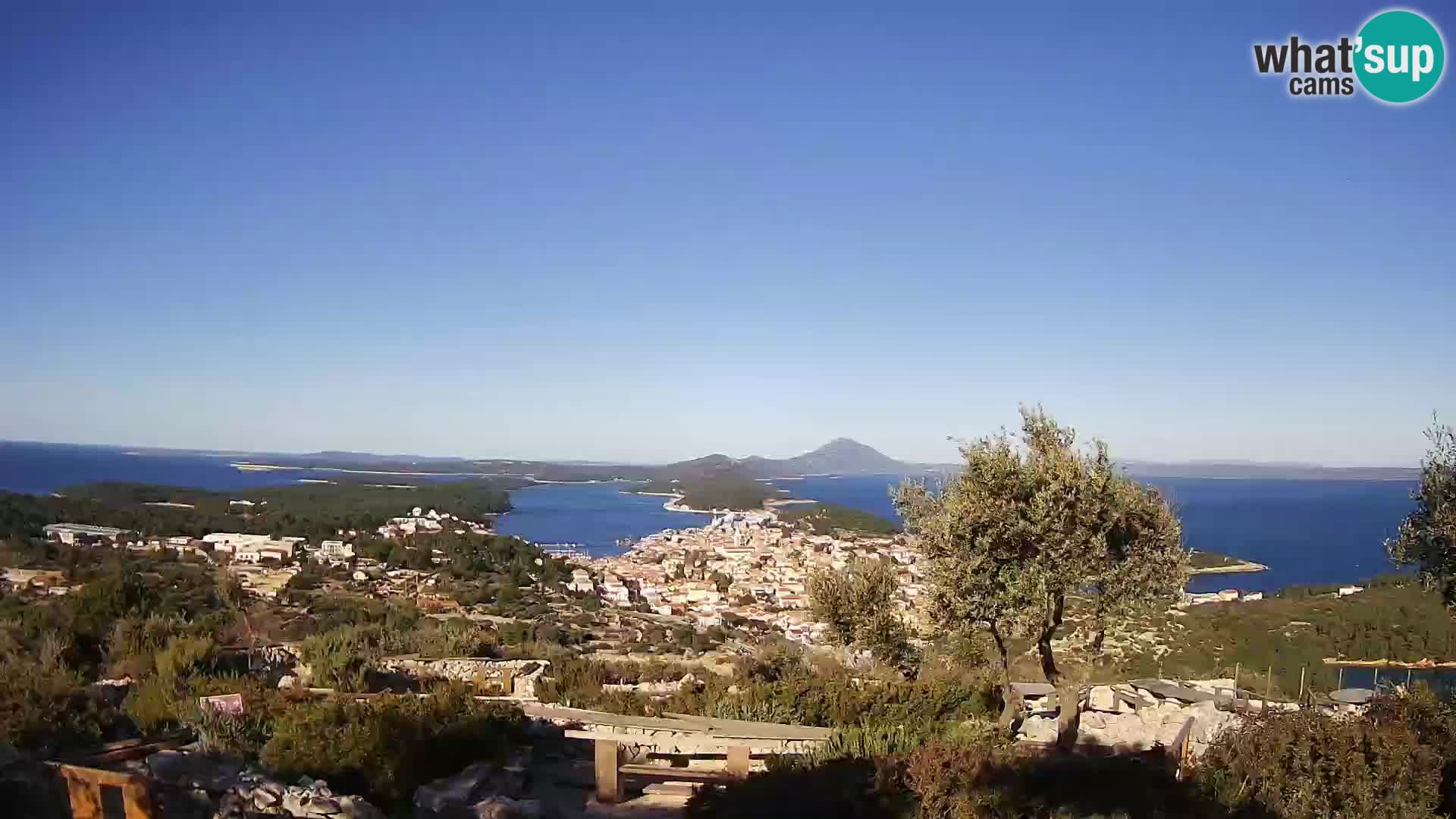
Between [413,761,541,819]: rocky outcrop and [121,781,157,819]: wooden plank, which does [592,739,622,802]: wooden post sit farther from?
[121,781,157,819]: wooden plank

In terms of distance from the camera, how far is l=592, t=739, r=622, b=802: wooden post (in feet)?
22.4

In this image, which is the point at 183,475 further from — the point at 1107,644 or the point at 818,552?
Result: the point at 1107,644

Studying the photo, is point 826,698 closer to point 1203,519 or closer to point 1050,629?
point 1050,629

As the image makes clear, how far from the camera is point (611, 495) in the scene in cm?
13600

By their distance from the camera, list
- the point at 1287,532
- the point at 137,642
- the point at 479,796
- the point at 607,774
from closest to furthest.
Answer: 1. the point at 479,796
2. the point at 607,774
3. the point at 137,642
4. the point at 1287,532

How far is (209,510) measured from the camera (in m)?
41.7

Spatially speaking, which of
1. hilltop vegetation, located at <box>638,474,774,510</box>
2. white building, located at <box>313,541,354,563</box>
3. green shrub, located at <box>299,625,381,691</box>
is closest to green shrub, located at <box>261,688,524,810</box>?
green shrub, located at <box>299,625,381,691</box>

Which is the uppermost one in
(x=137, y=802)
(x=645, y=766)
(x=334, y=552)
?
(x=137, y=802)

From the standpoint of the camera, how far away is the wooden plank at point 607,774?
6820 mm

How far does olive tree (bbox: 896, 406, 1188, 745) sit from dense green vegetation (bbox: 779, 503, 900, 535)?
33.2 metres

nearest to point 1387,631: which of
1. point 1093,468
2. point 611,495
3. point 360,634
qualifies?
point 1093,468

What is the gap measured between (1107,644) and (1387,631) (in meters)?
13.7

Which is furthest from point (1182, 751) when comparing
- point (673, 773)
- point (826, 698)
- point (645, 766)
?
point (645, 766)

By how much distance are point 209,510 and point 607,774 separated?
42790 mm
